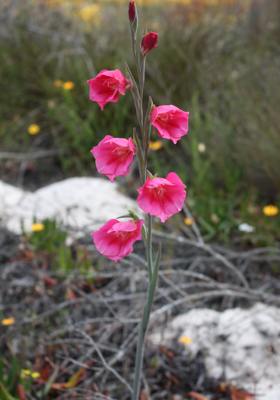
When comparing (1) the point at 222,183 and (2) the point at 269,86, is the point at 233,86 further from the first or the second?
(1) the point at 222,183

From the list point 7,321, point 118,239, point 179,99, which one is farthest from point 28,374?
point 179,99

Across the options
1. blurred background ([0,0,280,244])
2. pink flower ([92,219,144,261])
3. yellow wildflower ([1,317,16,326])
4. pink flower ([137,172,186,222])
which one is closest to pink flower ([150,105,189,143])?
Answer: pink flower ([137,172,186,222])

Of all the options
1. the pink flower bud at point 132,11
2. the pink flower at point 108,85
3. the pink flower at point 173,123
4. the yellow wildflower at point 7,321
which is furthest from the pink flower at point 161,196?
the yellow wildflower at point 7,321

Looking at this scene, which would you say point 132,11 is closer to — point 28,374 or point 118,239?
point 118,239

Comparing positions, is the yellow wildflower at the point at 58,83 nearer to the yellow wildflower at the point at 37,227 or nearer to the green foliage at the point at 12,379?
the yellow wildflower at the point at 37,227

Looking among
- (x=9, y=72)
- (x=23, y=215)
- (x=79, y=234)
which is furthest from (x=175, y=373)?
(x=9, y=72)
